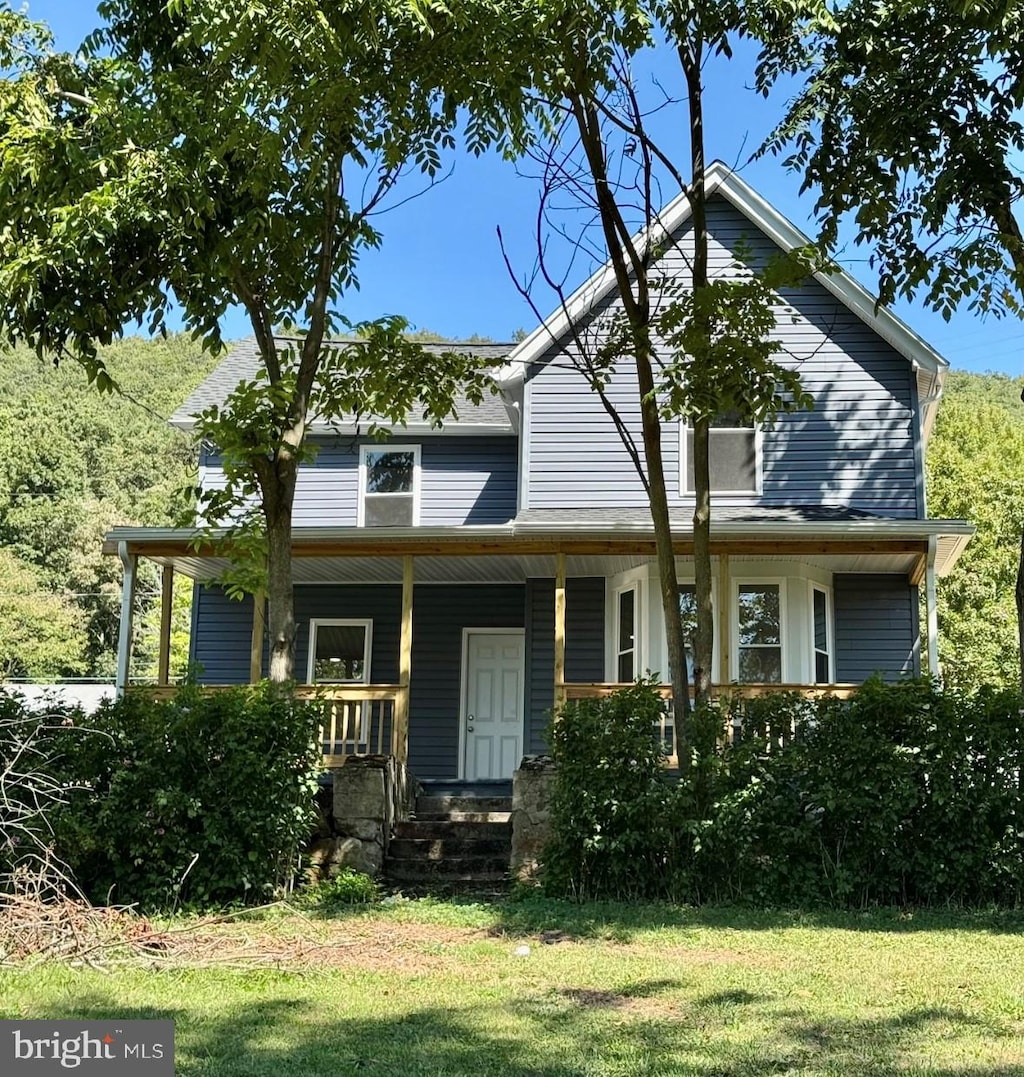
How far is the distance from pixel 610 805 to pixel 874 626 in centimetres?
648

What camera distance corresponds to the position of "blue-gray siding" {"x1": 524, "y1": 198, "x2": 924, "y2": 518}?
14680mm

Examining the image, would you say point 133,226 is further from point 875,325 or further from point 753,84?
point 875,325

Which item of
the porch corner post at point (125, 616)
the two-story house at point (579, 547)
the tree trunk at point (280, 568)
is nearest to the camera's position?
the tree trunk at point (280, 568)

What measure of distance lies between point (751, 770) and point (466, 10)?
6435 mm

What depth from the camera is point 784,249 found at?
1515 cm

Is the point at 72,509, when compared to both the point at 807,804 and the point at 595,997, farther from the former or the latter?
the point at 595,997

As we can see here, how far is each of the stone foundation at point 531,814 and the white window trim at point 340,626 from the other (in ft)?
20.2

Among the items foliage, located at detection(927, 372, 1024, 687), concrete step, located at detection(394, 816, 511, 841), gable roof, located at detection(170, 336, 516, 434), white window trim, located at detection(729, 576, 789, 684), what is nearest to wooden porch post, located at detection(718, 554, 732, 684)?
white window trim, located at detection(729, 576, 789, 684)

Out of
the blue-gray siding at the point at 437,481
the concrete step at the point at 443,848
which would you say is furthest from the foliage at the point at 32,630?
the concrete step at the point at 443,848

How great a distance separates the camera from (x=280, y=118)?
9.40 m

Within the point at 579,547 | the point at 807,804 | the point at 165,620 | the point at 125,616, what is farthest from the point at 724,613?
the point at 125,616

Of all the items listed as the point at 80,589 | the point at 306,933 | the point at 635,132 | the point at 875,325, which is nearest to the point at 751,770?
the point at 306,933

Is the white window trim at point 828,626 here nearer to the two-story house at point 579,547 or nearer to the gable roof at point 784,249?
the two-story house at point 579,547

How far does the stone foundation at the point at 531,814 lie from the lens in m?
10.3
